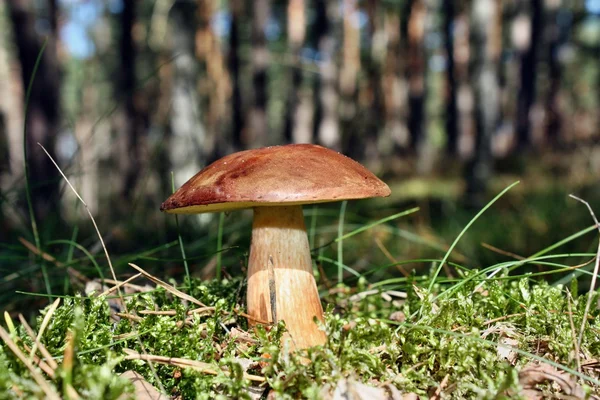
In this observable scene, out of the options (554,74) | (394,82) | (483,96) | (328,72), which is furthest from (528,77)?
(483,96)

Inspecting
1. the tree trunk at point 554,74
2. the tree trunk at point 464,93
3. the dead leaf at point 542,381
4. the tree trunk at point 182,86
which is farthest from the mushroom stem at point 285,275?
the tree trunk at point 554,74

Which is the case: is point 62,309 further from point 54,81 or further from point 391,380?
point 54,81

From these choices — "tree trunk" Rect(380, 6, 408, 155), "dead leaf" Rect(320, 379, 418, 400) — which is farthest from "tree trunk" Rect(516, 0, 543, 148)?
"dead leaf" Rect(320, 379, 418, 400)

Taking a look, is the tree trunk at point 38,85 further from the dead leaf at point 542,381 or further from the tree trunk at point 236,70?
the tree trunk at point 236,70

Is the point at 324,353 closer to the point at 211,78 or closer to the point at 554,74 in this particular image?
the point at 554,74

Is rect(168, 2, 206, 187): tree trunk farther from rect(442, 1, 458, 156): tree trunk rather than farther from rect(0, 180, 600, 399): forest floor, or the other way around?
rect(442, 1, 458, 156): tree trunk

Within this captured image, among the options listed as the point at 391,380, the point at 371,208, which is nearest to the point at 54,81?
the point at 371,208

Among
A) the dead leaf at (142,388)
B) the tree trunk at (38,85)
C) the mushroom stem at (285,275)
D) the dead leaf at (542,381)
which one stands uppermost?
the tree trunk at (38,85)
